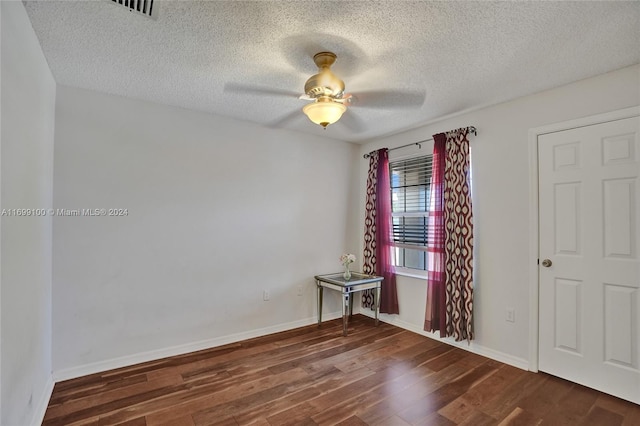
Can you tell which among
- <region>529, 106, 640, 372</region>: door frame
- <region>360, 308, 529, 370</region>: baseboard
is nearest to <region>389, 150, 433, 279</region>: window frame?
<region>360, 308, 529, 370</region>: baseboard

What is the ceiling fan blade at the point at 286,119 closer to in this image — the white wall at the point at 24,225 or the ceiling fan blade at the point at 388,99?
the ceiling fan blade at the point at 388,99

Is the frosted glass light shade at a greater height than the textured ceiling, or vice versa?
the textured ceiling

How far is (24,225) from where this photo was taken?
1.76m

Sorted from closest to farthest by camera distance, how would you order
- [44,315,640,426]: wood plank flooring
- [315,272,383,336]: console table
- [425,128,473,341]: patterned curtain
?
[44,315,640,426]: wood plank flooring < [425,128,473,341]: patterned curtain < [315,272,383,336]: console table

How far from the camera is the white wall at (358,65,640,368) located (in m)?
2.67

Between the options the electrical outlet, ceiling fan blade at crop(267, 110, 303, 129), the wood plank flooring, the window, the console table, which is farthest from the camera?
the window

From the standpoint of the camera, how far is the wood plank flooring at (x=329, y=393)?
2.06 metres

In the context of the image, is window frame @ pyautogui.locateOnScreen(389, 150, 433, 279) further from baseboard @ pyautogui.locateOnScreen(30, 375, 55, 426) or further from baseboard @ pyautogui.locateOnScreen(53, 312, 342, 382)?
baseboard @ pyautogui.locateOnScreen(30, 375, 55, 426)

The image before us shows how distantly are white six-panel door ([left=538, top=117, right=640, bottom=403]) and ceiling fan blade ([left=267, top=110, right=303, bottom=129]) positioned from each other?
7.48 feet

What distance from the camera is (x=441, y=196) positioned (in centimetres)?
338

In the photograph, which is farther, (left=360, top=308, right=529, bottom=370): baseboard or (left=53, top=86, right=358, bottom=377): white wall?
(left=360, top=308, right=529, bottom=370): baseboard

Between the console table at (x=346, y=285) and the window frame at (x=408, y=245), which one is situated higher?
the window frame at (x=408, y=245)

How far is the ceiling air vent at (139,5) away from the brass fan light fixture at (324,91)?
98 cm

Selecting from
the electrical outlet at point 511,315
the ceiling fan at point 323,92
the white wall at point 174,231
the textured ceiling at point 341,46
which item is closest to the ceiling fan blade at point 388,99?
the textured ceiling at point 341,46
